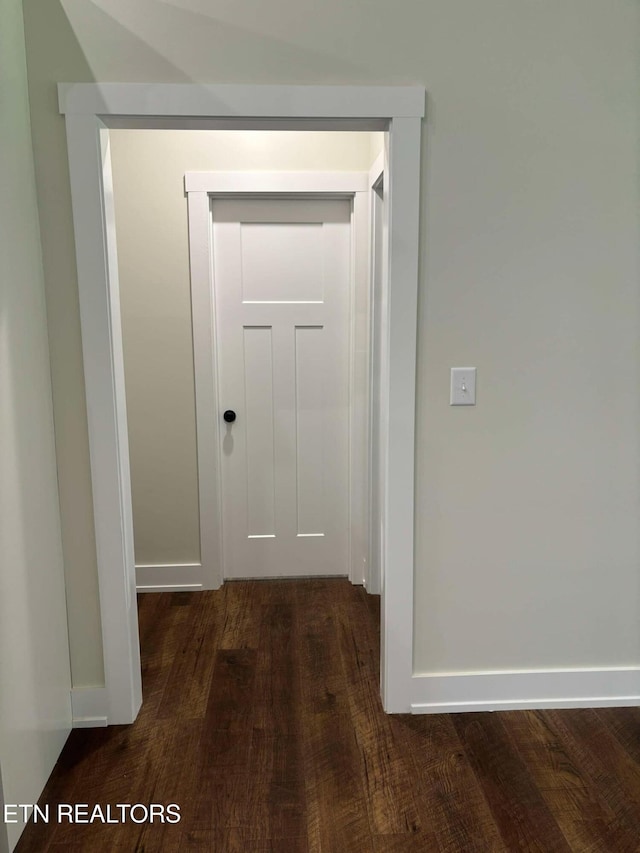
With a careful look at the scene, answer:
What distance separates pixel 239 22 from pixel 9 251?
946mm

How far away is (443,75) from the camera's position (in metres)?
1.85

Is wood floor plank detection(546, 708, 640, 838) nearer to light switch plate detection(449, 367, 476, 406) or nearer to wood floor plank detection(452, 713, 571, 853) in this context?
wood floor plank detection(452, 713, 571, 853)

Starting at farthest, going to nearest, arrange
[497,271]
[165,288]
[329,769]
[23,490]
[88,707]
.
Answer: [165,288], [88,707], [497,271], [329,769], [23,490]

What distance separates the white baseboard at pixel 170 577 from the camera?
312cm

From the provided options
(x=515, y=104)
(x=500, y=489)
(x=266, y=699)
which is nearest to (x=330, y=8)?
(x=515, y=104)

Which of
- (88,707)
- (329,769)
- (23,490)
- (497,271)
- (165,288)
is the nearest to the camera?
(23,490)

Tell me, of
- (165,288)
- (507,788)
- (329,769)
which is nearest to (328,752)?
(329,769)

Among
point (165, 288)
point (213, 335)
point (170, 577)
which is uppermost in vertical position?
point (165, 288)

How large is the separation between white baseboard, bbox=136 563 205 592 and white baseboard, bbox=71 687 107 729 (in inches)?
41.9

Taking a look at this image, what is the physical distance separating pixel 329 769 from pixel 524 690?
758 mm

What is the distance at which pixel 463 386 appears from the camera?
6.57 ft

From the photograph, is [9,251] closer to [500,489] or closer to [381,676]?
[500,489]

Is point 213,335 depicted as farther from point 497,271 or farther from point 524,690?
point 524,690

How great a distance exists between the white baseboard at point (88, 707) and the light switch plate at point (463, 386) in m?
1.53
